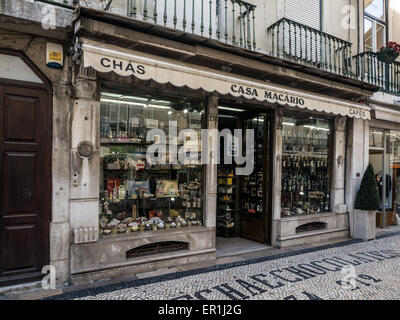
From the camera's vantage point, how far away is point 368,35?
31.3 feet

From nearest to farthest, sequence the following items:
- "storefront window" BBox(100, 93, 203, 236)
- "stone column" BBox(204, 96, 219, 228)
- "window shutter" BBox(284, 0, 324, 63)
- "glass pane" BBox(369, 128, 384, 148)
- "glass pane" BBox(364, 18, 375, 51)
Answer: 1. "storefront window" BBox(100, 93, 203, 236)
2. "stone column" BBox(204, 96, 219, 228)
3. "window shutter" BBox(284, 0, 324, 63)
4. "glass pane" BBox(369, 128, 384, 148)
5. "glass pane" BBox(364, 18, 375, 51)

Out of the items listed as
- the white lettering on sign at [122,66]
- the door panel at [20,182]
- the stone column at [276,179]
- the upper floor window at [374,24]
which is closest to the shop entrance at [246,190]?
the stone column at [276,179]

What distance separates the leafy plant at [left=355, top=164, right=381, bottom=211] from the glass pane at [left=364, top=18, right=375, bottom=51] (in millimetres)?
4670

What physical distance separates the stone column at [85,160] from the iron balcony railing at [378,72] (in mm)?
7837

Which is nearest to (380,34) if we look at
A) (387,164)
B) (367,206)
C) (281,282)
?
(387,164)

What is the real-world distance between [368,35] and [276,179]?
6.91m

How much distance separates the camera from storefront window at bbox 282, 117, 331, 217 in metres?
7.17

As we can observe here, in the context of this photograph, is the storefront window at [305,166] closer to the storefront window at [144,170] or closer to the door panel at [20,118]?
the storefront window at [144,170]

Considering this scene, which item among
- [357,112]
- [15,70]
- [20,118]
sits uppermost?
[15,70]

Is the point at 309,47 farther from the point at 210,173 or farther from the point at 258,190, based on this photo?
the point at 210,173

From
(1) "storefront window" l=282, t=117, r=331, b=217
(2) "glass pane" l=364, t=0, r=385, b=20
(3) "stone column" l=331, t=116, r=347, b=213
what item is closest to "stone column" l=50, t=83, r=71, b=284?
(1) "storefront window" l=282, t=117, r=331, b=217

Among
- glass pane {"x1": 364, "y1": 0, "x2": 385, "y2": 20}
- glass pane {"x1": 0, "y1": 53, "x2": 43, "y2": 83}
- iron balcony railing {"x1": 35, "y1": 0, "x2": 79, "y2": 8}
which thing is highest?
glass pane {"x1": 364, "y1": 0, "x2": 385, "y2": 20}

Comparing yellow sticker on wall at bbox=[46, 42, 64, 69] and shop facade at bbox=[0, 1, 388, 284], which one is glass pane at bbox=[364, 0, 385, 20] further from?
yellow sticker on wall at bbox=[46, 42, 64, 69]
